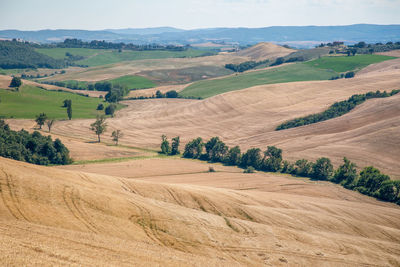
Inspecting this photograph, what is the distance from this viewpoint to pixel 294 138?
4845 inches

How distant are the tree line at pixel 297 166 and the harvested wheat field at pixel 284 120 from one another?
591cm

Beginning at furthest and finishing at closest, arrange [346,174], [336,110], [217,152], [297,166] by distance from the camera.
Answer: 1. [336,110]
2. [217,152]
3. [297,166]
4. [346,174]

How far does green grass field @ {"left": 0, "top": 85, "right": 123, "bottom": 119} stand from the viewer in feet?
524

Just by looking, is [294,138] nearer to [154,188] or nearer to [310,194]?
[310,194]

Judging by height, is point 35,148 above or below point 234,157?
above

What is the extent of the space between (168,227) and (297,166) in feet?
216

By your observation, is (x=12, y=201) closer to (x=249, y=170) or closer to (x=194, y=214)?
(x=194, y=214)

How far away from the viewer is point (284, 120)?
144750mm

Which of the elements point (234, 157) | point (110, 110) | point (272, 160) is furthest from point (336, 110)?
point (110, 110)

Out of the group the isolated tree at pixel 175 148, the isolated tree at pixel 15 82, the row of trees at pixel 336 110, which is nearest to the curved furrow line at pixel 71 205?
the isolated tree at pixel 175 148

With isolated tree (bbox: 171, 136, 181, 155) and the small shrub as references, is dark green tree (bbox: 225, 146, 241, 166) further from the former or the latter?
isolated tree (bbox: 171, 136, 181, 155)

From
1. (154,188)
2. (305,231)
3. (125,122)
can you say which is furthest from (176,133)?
(305,231)

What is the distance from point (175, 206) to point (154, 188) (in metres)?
7.79

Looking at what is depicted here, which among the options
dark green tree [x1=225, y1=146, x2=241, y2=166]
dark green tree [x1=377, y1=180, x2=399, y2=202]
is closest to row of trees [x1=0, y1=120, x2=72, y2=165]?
dark green tree [x1=225, y1=146, x2=241, y2=166]
